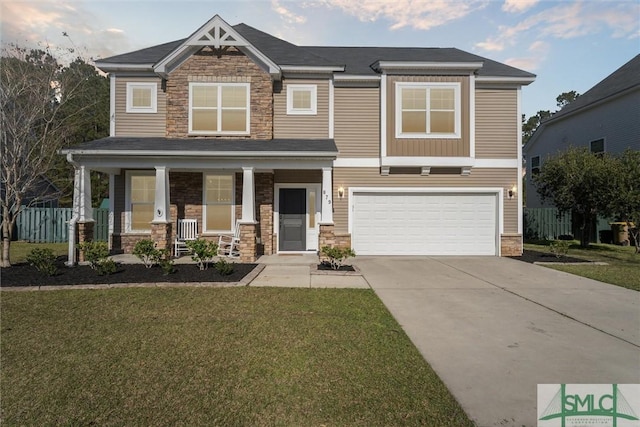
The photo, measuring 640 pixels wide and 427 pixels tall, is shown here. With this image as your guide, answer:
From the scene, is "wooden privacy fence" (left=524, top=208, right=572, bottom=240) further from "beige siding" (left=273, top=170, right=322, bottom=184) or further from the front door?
the front door

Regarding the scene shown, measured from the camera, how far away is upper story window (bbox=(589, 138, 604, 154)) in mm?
19078

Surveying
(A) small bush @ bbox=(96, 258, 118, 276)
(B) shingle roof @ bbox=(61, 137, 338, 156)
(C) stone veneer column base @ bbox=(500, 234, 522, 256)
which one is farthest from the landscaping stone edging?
(C) stone veneer column base @ bbox=(500, 234, 522, 256)

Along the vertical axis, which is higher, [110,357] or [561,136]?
[561,136]

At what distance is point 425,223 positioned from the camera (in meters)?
12.8

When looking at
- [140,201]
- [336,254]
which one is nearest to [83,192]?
[140,201]

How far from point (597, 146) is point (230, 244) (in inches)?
807

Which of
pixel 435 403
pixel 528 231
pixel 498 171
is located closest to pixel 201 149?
pixel 435 403

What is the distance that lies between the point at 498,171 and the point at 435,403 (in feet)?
37.8

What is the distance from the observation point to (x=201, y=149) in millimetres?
10461

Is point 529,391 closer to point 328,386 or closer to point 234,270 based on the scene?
point 328,386

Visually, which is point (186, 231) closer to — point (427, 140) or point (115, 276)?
point (115, 276)

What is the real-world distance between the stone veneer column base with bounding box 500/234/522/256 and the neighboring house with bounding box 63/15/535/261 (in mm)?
48

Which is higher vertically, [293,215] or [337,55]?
[337,55]

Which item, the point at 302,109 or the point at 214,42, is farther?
the point at 302,109
